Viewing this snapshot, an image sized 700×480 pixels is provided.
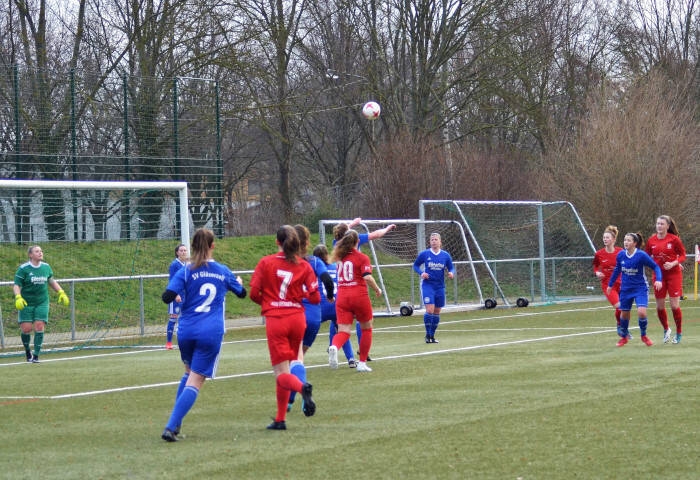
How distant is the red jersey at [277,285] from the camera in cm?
934

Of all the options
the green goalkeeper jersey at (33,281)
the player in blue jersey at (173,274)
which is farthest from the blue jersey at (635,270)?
the green goalkeeper jersey at (33,281)

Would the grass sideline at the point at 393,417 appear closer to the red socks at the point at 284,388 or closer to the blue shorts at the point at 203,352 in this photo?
the red socks at the point at 284,388

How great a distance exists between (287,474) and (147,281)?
19.9m

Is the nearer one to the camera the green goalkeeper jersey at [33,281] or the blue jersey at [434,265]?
the green goalkeeper jersey at [33,281]

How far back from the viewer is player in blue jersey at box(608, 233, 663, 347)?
1599cm

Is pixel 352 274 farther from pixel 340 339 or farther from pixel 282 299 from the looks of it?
pixel 282 299

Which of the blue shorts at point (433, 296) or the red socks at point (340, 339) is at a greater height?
the blue shorts at point (433, 296)

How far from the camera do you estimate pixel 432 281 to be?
1848 cm

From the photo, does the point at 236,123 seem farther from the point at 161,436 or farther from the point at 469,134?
the point at 161,436

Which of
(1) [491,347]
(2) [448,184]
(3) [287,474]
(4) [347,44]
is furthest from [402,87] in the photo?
(3) [287,474]

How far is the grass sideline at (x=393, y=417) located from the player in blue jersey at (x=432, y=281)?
1128mm

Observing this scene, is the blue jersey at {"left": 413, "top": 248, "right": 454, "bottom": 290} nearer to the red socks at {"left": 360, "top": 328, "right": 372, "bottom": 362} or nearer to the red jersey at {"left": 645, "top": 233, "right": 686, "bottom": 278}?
the red jersey at {"left": 645, "top": 233, "right": 686, "bottom": 278}

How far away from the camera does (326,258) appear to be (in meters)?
13.9

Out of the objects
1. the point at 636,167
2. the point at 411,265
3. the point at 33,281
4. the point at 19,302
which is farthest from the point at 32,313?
the point at 636,167
